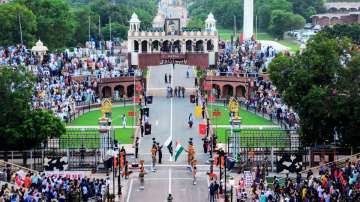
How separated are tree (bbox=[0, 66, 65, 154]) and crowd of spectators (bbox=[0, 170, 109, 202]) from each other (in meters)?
5.90

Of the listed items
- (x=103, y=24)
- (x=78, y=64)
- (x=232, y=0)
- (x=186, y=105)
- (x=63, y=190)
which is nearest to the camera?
(x=63, y=190)

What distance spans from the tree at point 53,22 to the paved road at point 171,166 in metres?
35.5

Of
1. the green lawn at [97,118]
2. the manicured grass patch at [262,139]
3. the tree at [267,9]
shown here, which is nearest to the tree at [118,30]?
the tree at [267,9]

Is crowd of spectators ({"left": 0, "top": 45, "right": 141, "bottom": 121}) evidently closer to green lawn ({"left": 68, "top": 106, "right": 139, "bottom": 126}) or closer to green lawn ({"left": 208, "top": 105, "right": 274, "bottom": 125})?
green lawn ({"left": 68, "top": 106, "right": 139, "bottom": 126})

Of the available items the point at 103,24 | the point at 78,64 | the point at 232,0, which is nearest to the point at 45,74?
the point at 78,64

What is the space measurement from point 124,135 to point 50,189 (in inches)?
836

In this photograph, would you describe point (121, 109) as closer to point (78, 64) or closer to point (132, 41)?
point (78, 64)

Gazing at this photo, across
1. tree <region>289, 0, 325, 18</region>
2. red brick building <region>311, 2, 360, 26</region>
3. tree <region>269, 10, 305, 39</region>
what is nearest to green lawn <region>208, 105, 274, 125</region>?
tree <region>269, 10, 305, 39</region>

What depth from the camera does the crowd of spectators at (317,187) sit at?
3878 centimetres

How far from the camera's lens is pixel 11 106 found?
5072 cm

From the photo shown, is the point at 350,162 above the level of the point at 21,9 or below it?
below

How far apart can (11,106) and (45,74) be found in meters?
27.2

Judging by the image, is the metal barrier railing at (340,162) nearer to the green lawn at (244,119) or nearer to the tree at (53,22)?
the green lawn at (244,119)

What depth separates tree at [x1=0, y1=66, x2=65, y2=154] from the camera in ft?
164
